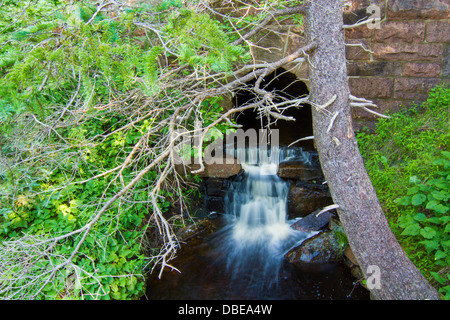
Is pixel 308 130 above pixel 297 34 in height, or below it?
below

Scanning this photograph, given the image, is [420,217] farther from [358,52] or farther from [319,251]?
[358,52]

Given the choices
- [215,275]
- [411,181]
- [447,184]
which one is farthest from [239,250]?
[447,184]

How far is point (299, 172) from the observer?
573cm

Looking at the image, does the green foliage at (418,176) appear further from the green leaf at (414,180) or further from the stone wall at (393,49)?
the stone wall at (393,49)

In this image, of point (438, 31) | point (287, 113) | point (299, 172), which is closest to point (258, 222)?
point (299, 172)

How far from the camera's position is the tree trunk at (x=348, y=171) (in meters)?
3.01

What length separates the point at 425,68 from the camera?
187 inches

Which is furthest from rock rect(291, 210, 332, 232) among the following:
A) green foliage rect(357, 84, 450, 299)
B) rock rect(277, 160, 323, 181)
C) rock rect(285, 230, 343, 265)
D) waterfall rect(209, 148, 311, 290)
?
green foliage rect(357, 84, 450, 299)

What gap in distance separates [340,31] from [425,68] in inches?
105

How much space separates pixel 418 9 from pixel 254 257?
15.3 feet

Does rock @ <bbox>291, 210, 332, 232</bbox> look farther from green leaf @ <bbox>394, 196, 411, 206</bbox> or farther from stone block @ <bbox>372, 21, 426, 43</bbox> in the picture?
stone block @ <bbox>372, 21, 426, 43</bbox>

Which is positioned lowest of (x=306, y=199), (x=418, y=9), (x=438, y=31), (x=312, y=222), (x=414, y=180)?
(x=312, y=222)

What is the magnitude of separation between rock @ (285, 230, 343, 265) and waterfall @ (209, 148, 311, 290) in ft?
0.88
